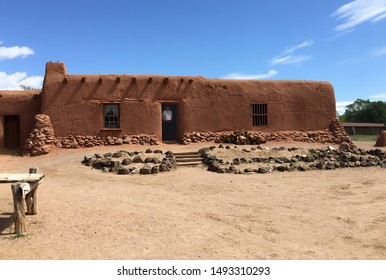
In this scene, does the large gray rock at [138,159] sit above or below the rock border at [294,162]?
above

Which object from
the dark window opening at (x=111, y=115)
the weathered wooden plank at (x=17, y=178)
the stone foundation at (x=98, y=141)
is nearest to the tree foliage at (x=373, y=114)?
the stone foundation at (x=98, y=141)

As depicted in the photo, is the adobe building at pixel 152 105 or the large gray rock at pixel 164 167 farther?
the adobe building at pixel 152 105

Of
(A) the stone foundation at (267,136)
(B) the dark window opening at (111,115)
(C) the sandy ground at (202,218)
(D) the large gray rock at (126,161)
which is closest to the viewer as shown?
(C) the sandy ground at (202,218)

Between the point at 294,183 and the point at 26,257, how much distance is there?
7112 mm

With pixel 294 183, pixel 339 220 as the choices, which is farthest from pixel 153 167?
pixel 339 220

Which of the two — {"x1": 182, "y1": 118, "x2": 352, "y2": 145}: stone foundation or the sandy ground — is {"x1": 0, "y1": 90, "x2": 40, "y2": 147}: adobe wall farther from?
{"x1": 182, "y1": 118, "x2": 352, "y2": 145}: stone foundation

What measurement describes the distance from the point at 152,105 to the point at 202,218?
10726 mm

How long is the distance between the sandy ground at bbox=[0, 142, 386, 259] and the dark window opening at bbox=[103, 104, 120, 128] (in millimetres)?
5780

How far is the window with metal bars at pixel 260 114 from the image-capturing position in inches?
672

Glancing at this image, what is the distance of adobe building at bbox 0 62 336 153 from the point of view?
15.3m

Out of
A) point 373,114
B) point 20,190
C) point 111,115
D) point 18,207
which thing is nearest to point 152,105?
point 111,115

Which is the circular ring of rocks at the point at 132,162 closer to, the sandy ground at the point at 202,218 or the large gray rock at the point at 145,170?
the large gray rock at the point at 145,170

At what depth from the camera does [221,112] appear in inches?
653
